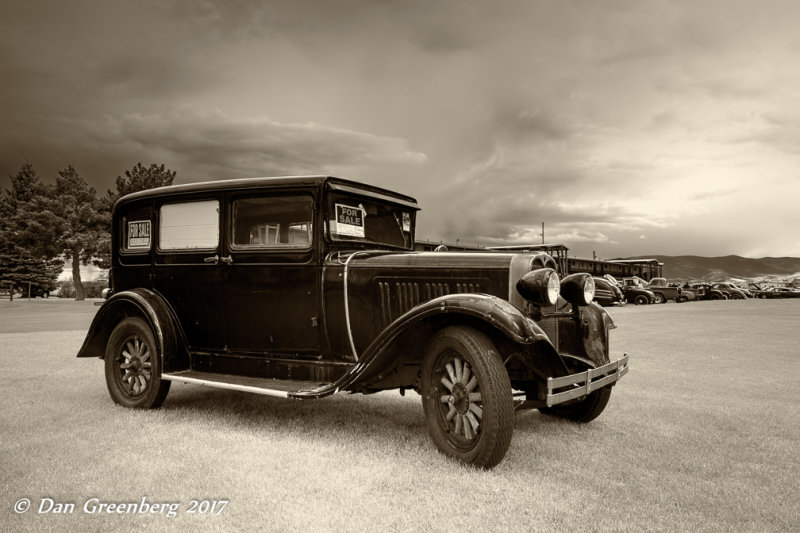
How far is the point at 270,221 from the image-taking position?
4797mm

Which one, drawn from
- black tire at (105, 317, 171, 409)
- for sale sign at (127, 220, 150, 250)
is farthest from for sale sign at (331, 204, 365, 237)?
for sale sign at (127, 220, 150, 250)

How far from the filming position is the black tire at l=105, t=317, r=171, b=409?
4977mm

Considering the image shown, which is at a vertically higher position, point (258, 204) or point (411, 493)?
point (258, 204)

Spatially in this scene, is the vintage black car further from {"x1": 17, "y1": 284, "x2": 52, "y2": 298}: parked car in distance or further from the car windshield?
{"x1": 17, "y1": 284, "x2": 52, "y2": 298}: parked car in distance

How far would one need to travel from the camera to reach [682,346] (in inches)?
397

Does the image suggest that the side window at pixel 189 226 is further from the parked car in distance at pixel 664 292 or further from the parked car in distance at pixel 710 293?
the parked car in distance at pixel 710 293

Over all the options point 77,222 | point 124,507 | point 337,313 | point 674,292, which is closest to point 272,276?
point 337,313

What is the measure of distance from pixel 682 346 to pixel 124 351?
31.0ft

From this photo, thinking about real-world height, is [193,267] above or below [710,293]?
above

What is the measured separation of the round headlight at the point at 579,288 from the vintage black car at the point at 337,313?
1cm

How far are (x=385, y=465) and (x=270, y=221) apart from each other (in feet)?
7.91

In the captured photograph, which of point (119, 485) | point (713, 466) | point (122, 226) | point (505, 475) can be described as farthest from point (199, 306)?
point (713, 466)

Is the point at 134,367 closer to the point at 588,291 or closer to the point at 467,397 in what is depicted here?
the point at 467,397

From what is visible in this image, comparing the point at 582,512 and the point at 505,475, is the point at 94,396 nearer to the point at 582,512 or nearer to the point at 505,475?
the point at 505,475
